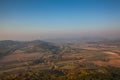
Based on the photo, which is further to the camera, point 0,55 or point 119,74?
point 0,55

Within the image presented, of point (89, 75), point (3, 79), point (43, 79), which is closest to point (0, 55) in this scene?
point (3, 79)

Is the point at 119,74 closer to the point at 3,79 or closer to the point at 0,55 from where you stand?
the point at 3,79

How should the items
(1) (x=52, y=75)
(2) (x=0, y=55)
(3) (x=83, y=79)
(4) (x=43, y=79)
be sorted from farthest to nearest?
(2) (x=0, y=55)
(1) (x=52, y=75)
(4) (x=43, y=79)
(3) (x=83, y=79)

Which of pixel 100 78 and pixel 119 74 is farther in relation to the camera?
pixel 119 74

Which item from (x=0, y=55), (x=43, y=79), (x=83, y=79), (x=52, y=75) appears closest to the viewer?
(x=83, y=79)

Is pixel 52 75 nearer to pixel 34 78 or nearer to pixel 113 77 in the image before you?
pixel 34 78

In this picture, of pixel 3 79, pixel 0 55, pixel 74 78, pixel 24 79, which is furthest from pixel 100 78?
pixel 0 55

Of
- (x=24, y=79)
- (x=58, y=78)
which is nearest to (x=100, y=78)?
(x=58, y=78)

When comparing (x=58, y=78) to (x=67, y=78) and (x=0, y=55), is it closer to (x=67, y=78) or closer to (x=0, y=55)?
(x=67, y=78)
